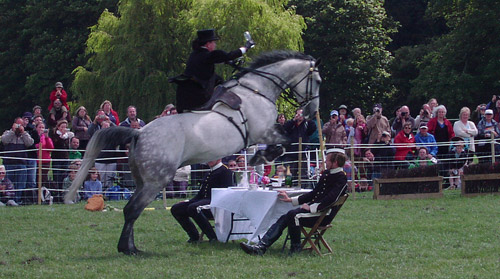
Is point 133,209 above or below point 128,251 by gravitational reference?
above

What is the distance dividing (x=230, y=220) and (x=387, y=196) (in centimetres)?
594

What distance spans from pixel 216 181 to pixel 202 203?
427mm

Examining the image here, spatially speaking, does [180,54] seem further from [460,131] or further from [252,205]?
[252,205]

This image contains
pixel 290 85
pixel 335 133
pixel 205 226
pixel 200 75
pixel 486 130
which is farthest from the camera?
pixel 335 133

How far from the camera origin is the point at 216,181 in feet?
37.6

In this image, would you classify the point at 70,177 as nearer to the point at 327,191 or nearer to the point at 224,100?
the point at 224,100

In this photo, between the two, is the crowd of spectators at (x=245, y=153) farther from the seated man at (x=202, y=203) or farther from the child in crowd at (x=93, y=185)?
the seated man at (x=202, y=203)

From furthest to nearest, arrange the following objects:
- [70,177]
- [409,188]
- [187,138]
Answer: [70,177]
[409,188]
[187,138]

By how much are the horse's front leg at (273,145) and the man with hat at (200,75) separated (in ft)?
3.18

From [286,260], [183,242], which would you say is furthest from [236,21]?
[286,260]

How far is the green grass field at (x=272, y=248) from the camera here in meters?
8.60

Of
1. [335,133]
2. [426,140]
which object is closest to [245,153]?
[335,133]

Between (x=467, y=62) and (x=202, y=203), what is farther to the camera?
(x=467, y=62)

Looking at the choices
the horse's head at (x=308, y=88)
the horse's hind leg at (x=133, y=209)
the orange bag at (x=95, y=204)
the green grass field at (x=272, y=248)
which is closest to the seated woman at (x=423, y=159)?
the green grass field at (x=272, y=248)
